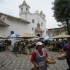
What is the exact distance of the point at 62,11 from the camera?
32344 mm

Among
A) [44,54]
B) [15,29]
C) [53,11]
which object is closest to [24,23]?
[15,29]

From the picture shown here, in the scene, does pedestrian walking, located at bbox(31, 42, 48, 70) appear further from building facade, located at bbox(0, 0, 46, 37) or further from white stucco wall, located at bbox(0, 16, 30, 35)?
white stucco wall, located at bbox(0, 16, 30, 35)

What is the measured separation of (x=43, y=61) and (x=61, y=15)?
2725 cm

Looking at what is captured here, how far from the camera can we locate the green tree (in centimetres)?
3186

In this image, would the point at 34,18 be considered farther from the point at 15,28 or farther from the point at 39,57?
the point at 39,57

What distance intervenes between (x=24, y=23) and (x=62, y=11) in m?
18.8

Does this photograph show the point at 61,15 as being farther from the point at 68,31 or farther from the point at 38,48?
the point at 38,48

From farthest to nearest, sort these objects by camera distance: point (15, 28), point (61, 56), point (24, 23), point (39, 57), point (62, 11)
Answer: point (24, 23) < point (15, 28) < point (62, 11) < point (61, 56) < point (39, 57)

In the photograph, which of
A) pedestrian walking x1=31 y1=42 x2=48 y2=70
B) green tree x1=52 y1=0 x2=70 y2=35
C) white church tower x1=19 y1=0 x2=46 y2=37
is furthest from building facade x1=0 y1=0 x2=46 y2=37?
pedestrian walking x1=31 y1=42 x2=48 y2=70

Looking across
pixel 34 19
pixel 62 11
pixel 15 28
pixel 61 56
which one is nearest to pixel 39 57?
pixel 61 56

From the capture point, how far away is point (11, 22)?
148ft

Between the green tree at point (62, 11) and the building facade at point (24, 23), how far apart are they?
40.8ft

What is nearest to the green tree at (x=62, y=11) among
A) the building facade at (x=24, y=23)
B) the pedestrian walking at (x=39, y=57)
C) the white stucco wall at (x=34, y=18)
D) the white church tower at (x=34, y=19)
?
the building facade at (x=24, y=23)

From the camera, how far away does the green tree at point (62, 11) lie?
3186cm
